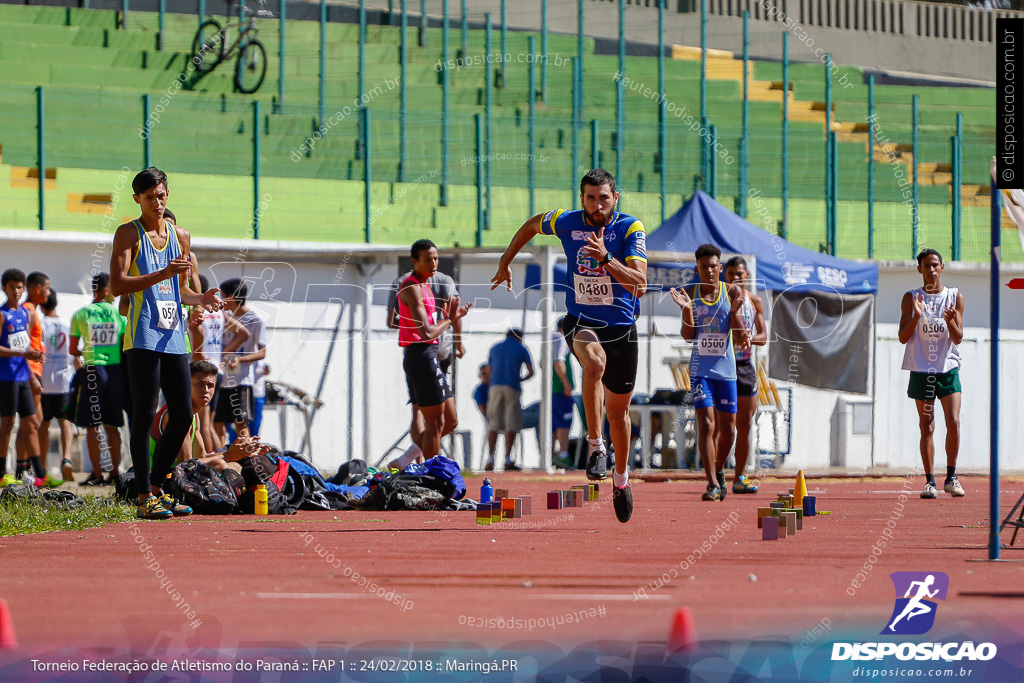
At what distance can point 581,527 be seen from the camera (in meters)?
8.59

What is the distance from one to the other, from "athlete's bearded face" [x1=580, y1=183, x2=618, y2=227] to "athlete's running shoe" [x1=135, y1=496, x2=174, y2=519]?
329 centimetres

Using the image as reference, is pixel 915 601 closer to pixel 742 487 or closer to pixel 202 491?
pixel 202 491

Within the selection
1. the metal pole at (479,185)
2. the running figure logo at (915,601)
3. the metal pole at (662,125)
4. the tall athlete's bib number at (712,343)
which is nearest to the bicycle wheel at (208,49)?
the metal pole at (479,185)

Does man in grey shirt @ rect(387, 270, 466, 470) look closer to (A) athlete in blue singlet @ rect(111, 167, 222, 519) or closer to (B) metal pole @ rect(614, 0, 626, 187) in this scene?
(A) athlete in blue singlet @ rect(111, 167, 222, 519)

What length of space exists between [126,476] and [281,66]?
13926 mm

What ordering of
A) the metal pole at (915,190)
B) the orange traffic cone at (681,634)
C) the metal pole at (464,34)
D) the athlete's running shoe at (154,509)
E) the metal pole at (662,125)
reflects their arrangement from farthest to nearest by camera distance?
the metal pole at (464,34)
the metal pole at (915,190)
the metal pole at (662,125)
the athlete's running shoe at (154,509)
the orange traffic cone at (681,634)

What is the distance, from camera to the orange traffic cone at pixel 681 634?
4.02 m

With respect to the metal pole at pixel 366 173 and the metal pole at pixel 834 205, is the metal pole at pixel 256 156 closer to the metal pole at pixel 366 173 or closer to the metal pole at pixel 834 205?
the metal pole at pixel 366 173

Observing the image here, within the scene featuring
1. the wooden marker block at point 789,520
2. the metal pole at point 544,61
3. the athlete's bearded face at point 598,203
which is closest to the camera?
the wooden marker block at point 789,520

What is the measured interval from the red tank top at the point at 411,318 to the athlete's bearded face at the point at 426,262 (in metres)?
0.09

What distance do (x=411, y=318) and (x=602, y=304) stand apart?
311cm

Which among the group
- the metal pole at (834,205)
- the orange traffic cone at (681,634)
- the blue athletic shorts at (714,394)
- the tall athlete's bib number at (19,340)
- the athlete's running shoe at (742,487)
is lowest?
the athlete's running shoe at (742,487)

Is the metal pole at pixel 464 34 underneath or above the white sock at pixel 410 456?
above

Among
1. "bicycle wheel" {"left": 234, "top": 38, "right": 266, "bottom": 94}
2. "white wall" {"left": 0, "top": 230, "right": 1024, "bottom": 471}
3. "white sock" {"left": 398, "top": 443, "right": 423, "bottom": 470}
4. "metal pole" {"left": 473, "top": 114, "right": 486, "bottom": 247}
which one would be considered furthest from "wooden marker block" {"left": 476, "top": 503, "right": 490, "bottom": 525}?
"bicycle wheel" {"left": 234, "top": 38, "right": 266, "bottom": 94}
